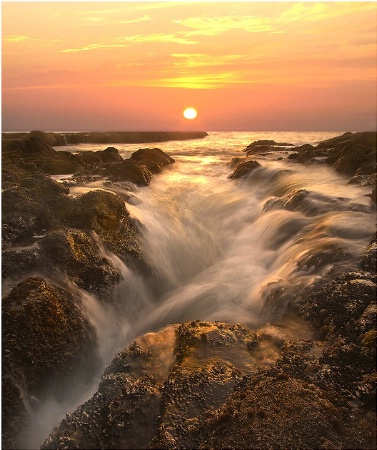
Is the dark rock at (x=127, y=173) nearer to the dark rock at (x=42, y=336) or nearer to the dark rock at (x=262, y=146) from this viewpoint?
the dark rock at (x=42, y=336)

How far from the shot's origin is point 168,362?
4.34 metres

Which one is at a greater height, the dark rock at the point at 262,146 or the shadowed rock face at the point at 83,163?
the shadowed rock face at the point at 83,163

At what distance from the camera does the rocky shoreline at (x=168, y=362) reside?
11.0 ft

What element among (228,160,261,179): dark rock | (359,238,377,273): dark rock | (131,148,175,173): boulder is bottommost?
(359,238,377,273): dark rock

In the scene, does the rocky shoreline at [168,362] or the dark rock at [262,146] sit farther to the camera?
the dark rock at [262,146]

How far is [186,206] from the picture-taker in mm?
11703

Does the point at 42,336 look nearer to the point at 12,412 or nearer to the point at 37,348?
the point at 37,348

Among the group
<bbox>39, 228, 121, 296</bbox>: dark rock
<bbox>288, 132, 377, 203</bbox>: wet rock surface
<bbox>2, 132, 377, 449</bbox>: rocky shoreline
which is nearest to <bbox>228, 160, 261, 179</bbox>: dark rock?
<bbox>288, 132, 377, 203</bbox>: wet rock surface

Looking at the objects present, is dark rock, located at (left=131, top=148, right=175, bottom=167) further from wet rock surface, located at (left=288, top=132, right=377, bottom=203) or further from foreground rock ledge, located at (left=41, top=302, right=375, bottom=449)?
foreground rock ledge, located at (left=41, top=302, right=375, bottom=449)

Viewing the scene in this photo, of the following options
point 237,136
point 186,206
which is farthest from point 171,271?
point 237,136

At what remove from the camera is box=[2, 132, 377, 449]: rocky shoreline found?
3.35 metres

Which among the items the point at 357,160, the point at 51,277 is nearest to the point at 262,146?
the point at 357,160

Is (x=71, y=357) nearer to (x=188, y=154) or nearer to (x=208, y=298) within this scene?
(x=208, y=298)

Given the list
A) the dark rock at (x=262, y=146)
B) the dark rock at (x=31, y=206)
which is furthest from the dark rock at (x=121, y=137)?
the dark rock at (x=31, y=206)
